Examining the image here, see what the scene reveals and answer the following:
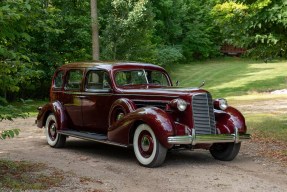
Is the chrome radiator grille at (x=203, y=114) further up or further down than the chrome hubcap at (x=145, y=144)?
further up

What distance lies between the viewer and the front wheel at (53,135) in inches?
407

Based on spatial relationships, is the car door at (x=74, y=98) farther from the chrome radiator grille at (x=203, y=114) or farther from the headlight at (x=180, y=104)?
the chrome radiator grille at (x=203, y=114)

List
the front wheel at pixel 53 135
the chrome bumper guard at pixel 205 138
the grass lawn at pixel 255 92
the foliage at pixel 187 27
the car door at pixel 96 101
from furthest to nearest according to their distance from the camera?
the foliage at pixel 187 27
the grass lawn at pixel 255 92
the front wheel at pixel 53 135
the car door at pixel 96 101
the chrome bumper guard at pixel 205 138

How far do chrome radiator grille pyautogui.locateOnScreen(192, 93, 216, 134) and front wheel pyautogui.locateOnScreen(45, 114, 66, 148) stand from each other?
3502mm

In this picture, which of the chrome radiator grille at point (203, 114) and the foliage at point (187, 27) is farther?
the foliage at point (187, 27)

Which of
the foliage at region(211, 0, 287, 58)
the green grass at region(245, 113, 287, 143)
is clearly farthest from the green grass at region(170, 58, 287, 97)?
the foliage at region(211, 0, 287, 58)

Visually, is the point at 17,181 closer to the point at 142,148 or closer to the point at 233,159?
the point at 142,148

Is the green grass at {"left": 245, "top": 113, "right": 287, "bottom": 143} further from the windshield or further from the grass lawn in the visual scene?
the windshield

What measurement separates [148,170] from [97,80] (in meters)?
2.68

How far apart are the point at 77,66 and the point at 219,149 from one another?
360 cm

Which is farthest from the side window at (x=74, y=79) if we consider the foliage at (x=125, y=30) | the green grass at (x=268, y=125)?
the foliage at (x=125, y=30)

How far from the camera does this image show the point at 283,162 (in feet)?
27.8

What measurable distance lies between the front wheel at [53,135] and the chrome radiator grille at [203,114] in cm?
350

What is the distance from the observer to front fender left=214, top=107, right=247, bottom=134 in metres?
8.48
